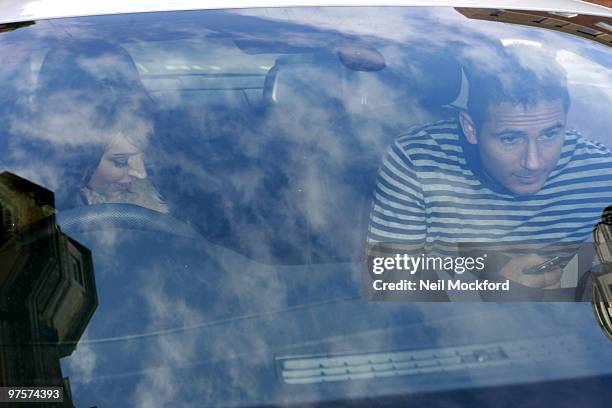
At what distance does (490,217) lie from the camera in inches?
61.6

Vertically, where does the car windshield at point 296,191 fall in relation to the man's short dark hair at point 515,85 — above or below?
below

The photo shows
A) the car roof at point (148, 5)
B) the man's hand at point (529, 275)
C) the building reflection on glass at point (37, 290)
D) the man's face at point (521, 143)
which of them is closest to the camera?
the building reflection on glass at point (37, 290)

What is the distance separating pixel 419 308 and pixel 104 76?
0.81 m

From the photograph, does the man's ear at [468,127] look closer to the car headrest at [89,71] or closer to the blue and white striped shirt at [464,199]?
the blue and white striped shirt at [464,199]

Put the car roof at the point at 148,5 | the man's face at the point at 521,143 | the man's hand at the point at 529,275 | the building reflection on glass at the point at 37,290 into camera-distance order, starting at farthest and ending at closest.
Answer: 1. the car roof at the point at 148,5
2. the man's face at the point at 521,143
3. the man's hand at the point at 529,275
4. the building reflection on glass at the point at 37,290

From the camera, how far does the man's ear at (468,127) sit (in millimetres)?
1681

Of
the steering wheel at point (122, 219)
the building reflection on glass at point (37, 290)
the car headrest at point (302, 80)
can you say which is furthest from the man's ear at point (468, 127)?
the building reflection on glass at point (37, 290)

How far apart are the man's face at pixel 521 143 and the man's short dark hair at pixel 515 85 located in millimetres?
16

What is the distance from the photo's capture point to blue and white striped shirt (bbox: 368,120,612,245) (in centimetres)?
156

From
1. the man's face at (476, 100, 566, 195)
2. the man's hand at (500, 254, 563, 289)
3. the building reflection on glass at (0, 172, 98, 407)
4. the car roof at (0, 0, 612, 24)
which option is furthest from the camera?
the car roof at (0, 0, 612, 24)

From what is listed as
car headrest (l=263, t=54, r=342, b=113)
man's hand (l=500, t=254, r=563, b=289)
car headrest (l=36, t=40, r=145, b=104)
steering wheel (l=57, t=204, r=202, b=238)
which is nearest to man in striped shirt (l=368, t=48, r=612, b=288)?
man's hand (l=500, t=254, r=563, b=289)

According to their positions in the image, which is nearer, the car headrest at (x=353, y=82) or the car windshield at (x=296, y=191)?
the car windshield at (x=296, y=191)

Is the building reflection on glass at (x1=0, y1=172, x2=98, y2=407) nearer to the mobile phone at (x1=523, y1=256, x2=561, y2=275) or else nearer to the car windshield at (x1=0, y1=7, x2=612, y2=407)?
the car windshield at (x1=0, y1=7, x2=612, y2=407)

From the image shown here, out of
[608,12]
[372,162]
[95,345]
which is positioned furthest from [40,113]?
[608,12]
